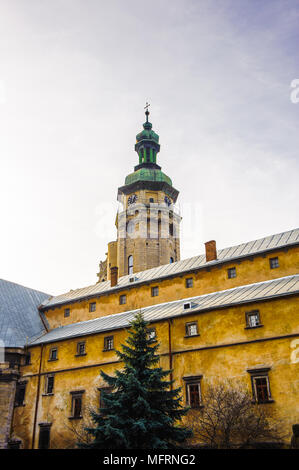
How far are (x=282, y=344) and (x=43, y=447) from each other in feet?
59.5

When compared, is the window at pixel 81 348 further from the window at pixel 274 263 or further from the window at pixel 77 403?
the window at pixel 274 263

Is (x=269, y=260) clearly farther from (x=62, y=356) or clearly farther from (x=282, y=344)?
(x=62, y=356)

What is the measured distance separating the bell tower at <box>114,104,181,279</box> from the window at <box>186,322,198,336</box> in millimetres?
27923

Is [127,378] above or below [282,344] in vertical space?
below

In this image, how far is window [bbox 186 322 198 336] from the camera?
27.7m

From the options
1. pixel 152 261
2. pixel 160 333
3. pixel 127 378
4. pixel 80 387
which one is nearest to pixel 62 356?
pixel 80 387

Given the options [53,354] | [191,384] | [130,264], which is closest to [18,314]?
[53,354]

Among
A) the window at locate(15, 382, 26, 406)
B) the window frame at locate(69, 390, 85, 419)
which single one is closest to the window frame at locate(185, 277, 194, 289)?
the window frame at locate(69, 390, 85, 419)

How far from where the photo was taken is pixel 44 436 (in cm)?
3112

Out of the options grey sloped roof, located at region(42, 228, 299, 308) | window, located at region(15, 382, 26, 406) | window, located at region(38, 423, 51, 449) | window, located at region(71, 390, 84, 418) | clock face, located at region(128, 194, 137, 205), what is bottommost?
window, located at region(38, 423, 51, 449)

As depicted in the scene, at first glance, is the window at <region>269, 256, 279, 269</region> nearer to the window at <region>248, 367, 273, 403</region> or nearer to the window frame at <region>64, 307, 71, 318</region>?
the window at <region>248, 367, 273, 403</region>

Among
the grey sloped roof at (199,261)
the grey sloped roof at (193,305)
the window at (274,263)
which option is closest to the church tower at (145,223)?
the grey sloped roof at (199,261)

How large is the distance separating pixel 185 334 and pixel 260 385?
226 inches

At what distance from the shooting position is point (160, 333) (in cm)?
2900
